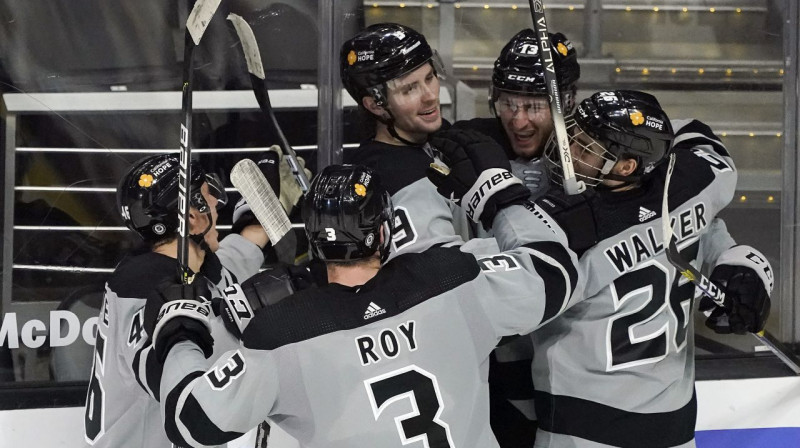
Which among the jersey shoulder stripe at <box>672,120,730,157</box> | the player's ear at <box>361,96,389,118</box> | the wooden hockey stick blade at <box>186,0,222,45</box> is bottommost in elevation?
the jersey shoulder stripe at <box>672,120,730,157</box>

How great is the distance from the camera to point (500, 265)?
7.38 feet

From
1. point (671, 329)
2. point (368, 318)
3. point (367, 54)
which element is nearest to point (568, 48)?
point (367, 54)

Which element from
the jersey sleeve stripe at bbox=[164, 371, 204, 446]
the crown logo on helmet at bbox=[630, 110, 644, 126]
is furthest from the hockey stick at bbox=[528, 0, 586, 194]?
the jersey sleeve stripe at bbox=[164, 371, 204, 446]

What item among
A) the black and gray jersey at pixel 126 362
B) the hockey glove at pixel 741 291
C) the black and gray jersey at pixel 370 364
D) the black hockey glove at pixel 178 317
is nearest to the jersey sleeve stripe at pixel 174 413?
the black and gray jersey at pixel 370 364

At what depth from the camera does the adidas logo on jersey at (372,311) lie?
210cm

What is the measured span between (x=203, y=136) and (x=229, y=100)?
0.46ft

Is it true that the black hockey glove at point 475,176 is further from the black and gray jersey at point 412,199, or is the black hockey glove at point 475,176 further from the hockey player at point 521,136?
the hockey player at point 521,136

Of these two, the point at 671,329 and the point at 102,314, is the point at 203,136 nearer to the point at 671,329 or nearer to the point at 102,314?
the point at 102,314

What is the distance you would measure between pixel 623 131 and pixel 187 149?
3.27 feet

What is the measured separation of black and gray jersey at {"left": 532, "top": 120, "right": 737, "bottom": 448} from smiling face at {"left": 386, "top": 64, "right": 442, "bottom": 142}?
47 cm

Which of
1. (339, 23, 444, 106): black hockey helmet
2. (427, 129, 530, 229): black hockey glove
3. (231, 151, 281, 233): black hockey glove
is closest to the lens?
(427, 129, 530, 229): black hockey glove

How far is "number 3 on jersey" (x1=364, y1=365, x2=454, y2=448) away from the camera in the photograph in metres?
2.09

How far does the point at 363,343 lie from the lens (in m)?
2.09

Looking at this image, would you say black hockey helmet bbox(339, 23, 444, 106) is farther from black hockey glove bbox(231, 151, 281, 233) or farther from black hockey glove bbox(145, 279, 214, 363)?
black hockey glove bbox(145, 279, 214, 363)
